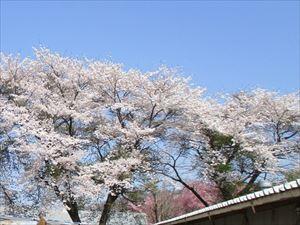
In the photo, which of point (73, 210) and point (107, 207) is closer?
point (73, 210)

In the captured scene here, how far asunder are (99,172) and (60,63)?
6.02 meters

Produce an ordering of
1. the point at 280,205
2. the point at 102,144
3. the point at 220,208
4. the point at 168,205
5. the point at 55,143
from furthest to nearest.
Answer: the point at 168,205 < the point at 102,144 < the point at 55,143 < the point at 220,208 < the point at 280,205

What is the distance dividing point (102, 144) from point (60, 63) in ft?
14.8

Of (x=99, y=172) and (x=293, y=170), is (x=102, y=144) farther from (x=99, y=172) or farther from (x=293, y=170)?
(x=293, y=170)

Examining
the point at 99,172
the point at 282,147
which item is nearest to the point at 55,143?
the point at 99,172

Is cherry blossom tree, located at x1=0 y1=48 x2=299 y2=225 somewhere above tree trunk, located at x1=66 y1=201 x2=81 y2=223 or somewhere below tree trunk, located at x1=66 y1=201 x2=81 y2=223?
above

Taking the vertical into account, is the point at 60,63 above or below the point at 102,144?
above

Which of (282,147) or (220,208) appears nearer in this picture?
(220,208)

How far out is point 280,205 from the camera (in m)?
5.96

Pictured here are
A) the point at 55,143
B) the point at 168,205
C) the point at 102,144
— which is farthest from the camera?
the point at 168,205

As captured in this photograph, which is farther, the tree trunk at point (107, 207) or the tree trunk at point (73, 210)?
the tree trunk at point (107, 207)

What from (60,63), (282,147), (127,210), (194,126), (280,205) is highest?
(60,63)

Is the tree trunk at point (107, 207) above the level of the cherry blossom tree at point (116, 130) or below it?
below

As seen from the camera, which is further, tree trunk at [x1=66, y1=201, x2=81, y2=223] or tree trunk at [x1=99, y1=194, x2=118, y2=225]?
tree trunk at [x1=99, y1=194, x2=118, y2=225]
